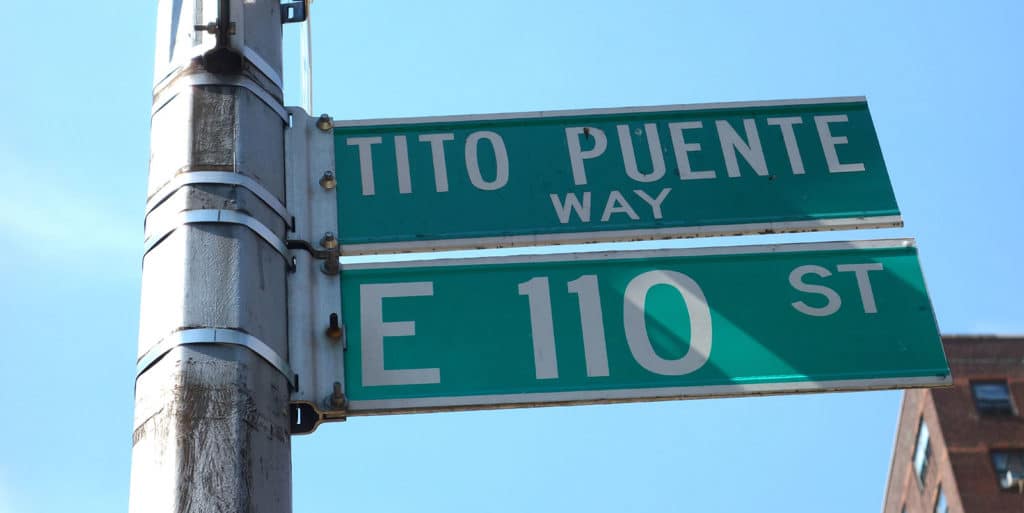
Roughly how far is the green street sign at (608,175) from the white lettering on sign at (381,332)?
0.55 feet

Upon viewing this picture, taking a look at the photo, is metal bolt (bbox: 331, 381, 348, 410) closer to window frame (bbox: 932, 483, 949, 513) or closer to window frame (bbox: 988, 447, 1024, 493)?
window frame (bbox: 988, 447, 1024, 493)

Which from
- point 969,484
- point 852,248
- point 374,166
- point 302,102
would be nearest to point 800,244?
point 852,248

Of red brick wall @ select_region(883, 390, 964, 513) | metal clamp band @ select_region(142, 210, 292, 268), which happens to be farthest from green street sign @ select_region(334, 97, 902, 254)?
red brick wall @ select_region(883, 390, 964, 513)

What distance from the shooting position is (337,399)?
4.07 meters

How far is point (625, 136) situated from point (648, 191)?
0.26 metres

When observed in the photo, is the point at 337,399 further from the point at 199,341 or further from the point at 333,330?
the point at 199,341

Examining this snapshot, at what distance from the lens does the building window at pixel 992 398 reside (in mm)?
55219

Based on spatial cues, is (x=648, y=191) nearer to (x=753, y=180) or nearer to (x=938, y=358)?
(x=753, y=180)

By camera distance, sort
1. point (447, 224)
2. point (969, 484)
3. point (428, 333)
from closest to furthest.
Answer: point (428, 333)
point (447, 224)
point (969, 484)

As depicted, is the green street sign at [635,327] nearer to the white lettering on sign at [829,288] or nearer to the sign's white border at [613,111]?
the white lettering on sign at [829,288]

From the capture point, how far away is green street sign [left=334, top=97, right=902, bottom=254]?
4648 mm

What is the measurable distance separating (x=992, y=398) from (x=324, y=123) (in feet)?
180

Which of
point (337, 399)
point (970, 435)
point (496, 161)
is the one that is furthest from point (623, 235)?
point (970, 435)

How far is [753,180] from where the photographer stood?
4836 mm
